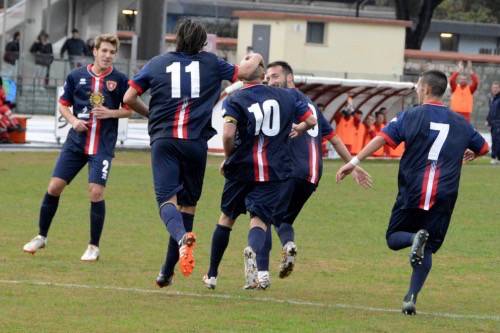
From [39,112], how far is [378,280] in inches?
1027

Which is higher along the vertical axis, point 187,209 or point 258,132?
point 258,132

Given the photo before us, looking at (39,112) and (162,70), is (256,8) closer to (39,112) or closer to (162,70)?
(39,112)

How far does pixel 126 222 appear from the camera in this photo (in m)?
15.4

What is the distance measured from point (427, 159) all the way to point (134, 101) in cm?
225

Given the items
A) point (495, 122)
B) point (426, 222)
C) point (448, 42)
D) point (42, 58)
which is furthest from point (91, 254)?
point (448, 42)

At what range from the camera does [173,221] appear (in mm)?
9656

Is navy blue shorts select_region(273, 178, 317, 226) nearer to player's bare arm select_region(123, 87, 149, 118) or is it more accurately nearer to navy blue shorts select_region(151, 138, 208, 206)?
navy blue shorts select_region(151, 138, 208, 206)

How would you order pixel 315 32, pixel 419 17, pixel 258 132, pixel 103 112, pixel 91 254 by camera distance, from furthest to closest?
pixel 419 17
pixel 315 32
pixel 91 254
pixel 103 112
pixel 258 132

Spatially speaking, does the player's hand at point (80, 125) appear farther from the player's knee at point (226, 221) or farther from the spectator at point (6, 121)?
the spectator at point (6, 121)

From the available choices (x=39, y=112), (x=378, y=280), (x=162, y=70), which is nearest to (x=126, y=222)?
(x=378, y=280)

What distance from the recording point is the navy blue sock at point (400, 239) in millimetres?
9531

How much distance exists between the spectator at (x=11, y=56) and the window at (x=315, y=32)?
40.9 ft

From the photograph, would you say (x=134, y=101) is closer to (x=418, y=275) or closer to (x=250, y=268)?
(x=250, y=268)

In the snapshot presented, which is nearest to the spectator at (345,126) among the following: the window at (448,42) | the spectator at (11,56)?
the spectator at (11,56)
